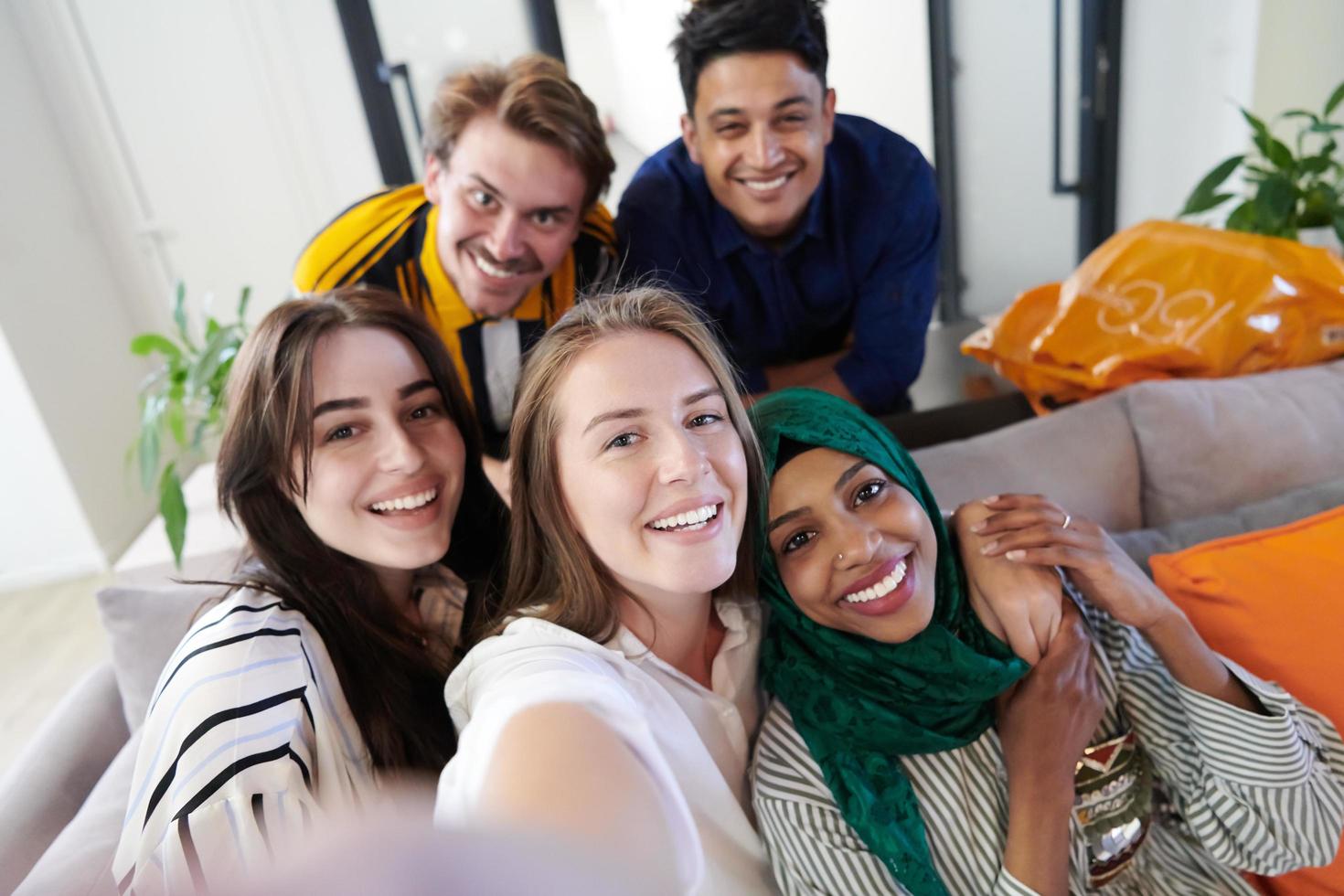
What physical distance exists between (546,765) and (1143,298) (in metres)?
1.71

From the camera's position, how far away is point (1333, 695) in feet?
3.52

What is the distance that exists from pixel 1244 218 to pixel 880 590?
195 cm

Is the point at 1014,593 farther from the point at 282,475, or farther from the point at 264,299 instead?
the point at 264,299

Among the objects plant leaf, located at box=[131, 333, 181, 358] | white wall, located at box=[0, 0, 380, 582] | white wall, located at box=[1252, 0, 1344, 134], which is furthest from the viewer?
white wall, located at box=[0, 0, 380, 582]

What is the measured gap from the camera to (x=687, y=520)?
0.85 meters

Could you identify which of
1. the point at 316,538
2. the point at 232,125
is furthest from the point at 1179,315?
the point at 232,125

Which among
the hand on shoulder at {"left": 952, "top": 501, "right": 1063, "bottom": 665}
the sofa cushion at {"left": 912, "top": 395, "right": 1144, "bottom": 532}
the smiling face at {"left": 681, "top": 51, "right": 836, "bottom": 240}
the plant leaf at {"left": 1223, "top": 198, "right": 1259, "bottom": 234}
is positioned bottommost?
the sofa cushion at {"left": 912, "top": 395, "right": 1144, "bottom": 532}

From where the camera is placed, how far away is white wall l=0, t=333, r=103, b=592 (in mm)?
2900

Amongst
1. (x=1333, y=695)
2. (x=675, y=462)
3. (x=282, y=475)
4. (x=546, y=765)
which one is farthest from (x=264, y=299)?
(x=1333, y=695)

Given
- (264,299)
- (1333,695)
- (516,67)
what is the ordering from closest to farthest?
(1333,695)
(516,67)
(264,299)

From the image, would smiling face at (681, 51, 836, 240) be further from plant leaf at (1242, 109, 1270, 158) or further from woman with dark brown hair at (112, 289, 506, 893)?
plant leaf at (1242, 109, 1270, 158)

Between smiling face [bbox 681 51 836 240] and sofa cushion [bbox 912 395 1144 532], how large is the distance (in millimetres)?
558

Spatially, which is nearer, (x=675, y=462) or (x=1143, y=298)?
(x=675, y=462)

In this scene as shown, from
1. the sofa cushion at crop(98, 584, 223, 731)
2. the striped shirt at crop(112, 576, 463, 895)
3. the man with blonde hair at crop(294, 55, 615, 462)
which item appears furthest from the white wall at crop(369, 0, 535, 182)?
the striped shirt at crop(112, 576, 463, 895)
